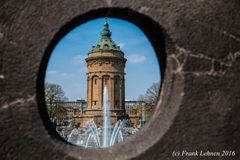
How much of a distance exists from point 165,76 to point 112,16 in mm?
713

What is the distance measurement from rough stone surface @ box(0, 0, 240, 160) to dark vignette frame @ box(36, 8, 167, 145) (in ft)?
0.05

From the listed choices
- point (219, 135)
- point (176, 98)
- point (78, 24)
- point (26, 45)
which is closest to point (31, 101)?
point (26, 45)

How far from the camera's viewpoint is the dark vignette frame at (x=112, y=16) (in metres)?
Result: 3.30

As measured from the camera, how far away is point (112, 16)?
11.8 feet

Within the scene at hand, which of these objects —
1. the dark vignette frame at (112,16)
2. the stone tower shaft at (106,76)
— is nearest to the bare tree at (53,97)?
the stone tower shaft at (106,76)

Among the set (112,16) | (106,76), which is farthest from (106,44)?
(112,16)

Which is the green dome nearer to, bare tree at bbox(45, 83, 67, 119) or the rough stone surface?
bare tree at bbox(45, 83, 67, 119)

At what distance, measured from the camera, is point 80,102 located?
6525 centimetres

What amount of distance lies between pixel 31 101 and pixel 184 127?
1.27 m

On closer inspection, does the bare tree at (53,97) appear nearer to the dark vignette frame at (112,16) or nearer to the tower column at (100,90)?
the tower column at (100,90)

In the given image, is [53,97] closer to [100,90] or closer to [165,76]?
[100,90]

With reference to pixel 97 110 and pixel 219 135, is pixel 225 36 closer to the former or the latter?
pixel 219 135

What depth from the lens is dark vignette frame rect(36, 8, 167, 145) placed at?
3.30m

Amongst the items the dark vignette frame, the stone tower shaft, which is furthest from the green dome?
the dark vignette frame
